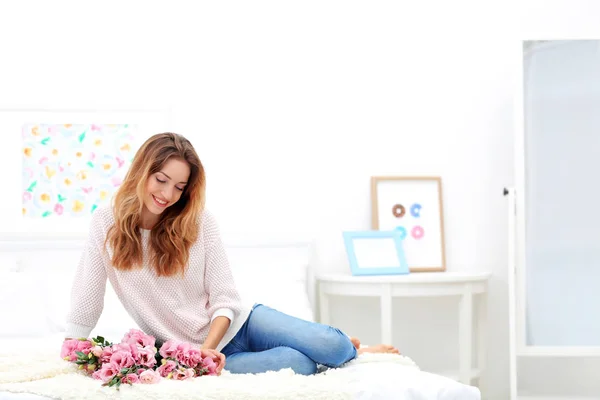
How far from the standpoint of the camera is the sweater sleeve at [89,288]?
2291 millimetres

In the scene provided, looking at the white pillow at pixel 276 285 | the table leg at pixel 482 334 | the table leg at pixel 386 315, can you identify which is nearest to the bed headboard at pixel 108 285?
the white pillow at pixel 276 285

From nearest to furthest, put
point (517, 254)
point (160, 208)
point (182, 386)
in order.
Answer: point (182, 386) < point (160, 208) < point (517, 254)

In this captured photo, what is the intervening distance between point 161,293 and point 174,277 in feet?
0.20

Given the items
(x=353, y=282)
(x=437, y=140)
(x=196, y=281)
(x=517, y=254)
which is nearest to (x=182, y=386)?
(x=196, y=281)

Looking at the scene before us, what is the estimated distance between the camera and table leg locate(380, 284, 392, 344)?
3.47 meters

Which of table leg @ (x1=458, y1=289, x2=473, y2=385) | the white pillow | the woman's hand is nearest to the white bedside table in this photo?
table leg @ (x1=458, y1=289, x2=473, y2=385)

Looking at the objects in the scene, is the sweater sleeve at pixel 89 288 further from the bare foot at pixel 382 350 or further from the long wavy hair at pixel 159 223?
the bare foot at pixel 382 350

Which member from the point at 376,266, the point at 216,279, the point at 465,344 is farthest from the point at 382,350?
the point at 376,266

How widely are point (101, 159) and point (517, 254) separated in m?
1.94

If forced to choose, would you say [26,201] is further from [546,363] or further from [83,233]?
[546,363]

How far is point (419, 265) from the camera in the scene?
12.7 feet

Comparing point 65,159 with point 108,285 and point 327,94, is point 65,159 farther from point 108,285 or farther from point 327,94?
point 327,94

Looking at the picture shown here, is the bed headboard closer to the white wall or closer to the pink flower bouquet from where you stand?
the white wall

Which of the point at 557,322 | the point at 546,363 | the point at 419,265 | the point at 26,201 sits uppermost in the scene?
the point at 26,201
